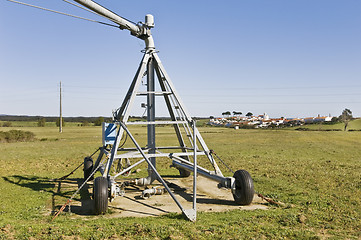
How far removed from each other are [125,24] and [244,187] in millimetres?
6321

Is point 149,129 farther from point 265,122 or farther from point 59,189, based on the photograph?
point 265,122

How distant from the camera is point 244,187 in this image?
9227 millimetres

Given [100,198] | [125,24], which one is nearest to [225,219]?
[100,198]

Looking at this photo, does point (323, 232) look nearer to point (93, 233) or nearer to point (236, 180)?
point (236, 180)

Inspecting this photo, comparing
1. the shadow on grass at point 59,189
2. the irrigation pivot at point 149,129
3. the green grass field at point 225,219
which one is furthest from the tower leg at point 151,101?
the green grass field at point 225,219

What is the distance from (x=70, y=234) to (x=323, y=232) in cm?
550

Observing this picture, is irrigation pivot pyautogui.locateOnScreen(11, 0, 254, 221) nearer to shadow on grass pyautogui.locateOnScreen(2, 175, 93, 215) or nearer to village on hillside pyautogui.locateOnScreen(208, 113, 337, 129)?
shadow on grass pyautogui.locateOnScreen(2, 175, 93, 215)

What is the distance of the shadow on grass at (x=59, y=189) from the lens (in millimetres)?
9281

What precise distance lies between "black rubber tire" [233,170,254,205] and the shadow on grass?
4.19 metres

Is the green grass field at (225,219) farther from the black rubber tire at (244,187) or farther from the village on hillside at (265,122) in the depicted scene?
the village on hillside at (265,122)

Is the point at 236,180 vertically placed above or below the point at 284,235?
above

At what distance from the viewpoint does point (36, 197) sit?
10766 mm

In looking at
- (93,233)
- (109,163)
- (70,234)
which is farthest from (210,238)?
(109,163)

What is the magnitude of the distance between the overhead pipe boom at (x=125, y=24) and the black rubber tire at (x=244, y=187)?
18.0 ft
